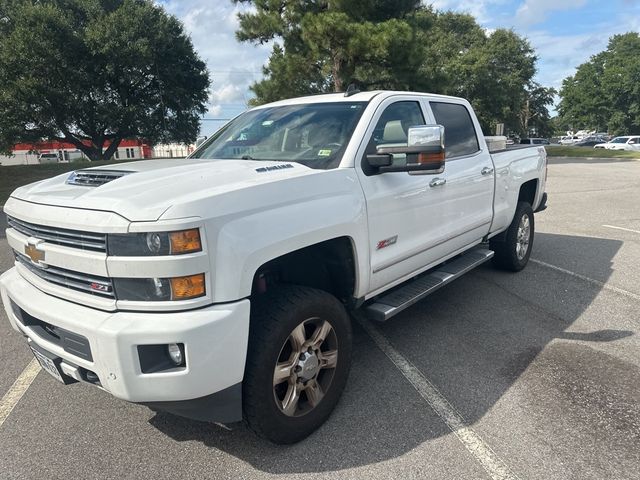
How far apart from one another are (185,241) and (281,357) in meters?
0.92

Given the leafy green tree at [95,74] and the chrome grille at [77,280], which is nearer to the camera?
the chrome grille at [77,280]

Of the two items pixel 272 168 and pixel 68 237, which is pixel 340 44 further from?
pixel 68 237

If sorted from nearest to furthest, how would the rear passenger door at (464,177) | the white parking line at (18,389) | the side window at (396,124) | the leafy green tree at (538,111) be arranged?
the white parking line at (18,389), the side window at (396,124), the rear passenger door at (464,177), the leafy green tree at (538,111)

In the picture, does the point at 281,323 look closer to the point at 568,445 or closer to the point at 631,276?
the point at 568,445

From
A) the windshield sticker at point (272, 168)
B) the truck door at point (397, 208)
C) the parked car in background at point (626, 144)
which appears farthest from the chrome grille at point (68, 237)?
the parked car in background at point (626, 144)

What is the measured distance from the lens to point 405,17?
63.4 ft

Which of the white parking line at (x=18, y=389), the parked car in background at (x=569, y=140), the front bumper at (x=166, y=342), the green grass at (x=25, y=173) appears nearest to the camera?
the front bumper at (x=166, y=342)

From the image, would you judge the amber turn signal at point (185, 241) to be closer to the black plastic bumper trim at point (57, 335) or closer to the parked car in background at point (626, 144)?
the black plastic bumper trim at point (57, 335)

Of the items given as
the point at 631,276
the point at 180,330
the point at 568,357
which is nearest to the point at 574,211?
the point at 631,276

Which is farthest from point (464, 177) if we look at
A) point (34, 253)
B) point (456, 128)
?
point (34, 253)

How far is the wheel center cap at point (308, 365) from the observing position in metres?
2.68

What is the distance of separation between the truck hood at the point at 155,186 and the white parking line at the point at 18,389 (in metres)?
1.43

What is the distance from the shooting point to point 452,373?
3455 mm

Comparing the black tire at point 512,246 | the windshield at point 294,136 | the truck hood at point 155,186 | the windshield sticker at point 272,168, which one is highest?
the windshield at point 294,136
